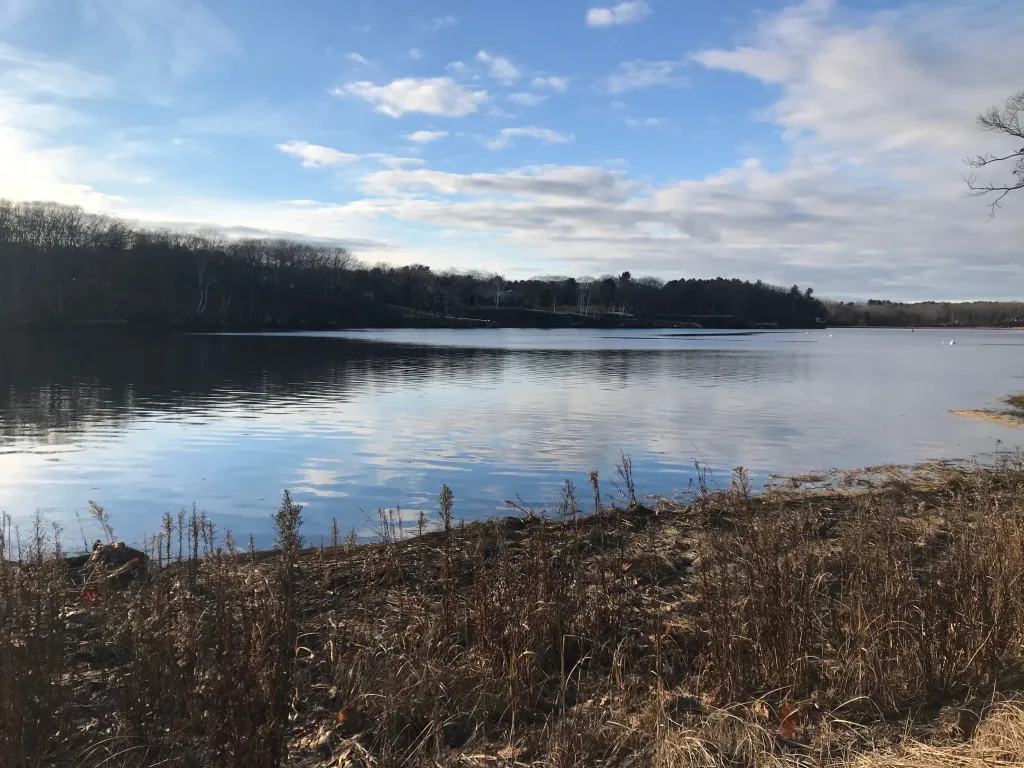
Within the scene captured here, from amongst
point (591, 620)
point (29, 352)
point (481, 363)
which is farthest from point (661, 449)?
point (29, 352)

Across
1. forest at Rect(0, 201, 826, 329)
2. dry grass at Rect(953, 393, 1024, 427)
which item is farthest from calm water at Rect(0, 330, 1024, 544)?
forest at Rect(0, 201, 826, 329)

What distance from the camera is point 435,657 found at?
5285mm

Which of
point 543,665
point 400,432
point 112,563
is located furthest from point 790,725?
point 400,432

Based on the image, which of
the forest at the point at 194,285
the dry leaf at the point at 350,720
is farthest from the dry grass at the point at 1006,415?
the forest at the point at 194,285

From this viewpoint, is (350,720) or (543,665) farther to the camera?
(543,665)

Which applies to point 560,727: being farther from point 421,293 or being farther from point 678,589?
point 421,293

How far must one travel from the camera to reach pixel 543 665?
550cm

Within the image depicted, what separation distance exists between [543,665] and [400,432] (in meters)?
16.7

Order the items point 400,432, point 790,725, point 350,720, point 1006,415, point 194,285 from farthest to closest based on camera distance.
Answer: point 194,285
point 1006,415
point 400,432
point 350,720
point 790,725

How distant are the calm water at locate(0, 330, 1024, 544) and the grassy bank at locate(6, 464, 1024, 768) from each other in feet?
20.6

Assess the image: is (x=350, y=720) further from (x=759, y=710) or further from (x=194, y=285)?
(x=194, y=285)

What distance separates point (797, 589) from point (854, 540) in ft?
5.25

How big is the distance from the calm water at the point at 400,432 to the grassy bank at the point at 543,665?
6.28m

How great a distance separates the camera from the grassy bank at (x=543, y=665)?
13.1 feet
